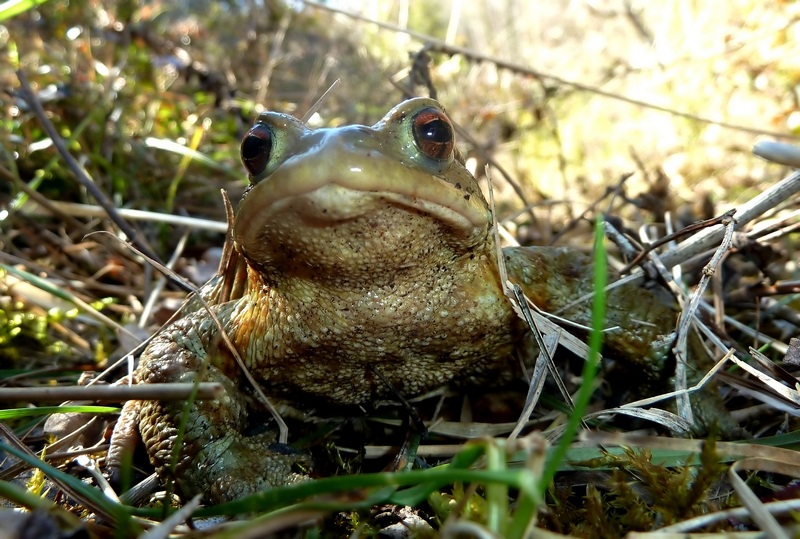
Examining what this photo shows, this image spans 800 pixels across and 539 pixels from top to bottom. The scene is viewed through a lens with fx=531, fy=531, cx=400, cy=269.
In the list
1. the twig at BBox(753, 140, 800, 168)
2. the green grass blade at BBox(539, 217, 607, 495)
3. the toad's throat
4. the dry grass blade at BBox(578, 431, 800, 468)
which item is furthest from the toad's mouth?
the twig at BBox(753, 140, 800, 168)

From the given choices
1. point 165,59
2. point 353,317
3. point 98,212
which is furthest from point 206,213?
point 353,317

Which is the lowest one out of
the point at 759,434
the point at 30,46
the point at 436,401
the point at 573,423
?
the point at 759,434

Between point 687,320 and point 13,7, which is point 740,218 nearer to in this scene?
point 687,320

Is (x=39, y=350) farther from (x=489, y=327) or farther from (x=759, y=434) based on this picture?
(x=759, y=434)

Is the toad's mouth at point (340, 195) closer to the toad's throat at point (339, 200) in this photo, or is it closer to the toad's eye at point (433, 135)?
the toad's throat at point (339, 200)

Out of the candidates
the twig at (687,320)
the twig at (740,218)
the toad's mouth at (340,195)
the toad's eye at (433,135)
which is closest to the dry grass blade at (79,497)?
the toad's mouth at (340,195)

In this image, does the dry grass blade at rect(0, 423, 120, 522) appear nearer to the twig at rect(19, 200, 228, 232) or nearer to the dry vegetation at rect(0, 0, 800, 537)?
the dry vegetation at rect(0, 0, 800, 537)

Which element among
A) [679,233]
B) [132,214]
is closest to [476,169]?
[679,233]
